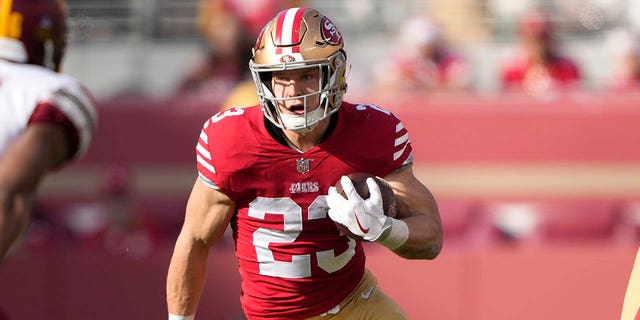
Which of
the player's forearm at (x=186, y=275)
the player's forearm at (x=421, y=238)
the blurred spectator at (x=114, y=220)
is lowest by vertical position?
the blurred spectator at (x=114, y=220)

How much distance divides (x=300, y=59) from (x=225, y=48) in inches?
203

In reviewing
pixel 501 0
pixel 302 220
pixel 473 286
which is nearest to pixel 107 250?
pixel 473 286

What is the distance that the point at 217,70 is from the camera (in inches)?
368

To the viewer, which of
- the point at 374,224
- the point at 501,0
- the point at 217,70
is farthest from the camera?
the point at 501,0

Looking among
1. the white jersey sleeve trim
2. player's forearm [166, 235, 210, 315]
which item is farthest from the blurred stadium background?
the white jersey sleeve trim

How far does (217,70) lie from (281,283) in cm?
512

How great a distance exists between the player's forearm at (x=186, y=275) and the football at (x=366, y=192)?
59 centimetres

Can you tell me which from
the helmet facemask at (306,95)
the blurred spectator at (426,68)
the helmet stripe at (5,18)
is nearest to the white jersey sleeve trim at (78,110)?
the helmet stripe at (5,18)

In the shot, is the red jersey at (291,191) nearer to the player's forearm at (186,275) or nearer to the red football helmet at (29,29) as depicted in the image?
the player's forearm at (186,275)

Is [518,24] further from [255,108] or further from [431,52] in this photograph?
[255,108]

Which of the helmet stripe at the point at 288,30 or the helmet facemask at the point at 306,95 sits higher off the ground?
the helmet stripe at the point at 288,30

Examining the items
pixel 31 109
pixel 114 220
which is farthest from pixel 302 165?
pixel 114 220

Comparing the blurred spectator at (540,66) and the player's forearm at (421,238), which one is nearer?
the player's forearm at (421,238)

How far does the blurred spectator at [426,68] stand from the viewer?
29.3ft
